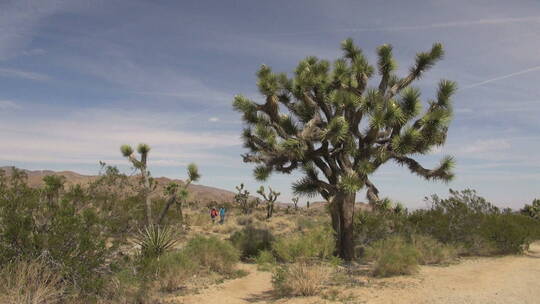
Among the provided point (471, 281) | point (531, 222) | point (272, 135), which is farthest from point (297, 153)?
point (531, 222)

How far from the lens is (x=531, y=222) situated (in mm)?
15734

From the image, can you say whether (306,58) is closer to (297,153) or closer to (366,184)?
(297,153)

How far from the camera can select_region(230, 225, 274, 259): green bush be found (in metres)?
13.3

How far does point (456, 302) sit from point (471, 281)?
222 centimetres

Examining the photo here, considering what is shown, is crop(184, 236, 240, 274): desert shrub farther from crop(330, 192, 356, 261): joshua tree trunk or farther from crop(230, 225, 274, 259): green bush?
crop(330, 192, 356, 261): joshua tree trunk

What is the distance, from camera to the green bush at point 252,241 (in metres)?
13.3

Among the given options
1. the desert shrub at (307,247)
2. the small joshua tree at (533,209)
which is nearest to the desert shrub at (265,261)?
the desert shrub at (307,247)

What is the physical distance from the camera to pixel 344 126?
36.8 feet

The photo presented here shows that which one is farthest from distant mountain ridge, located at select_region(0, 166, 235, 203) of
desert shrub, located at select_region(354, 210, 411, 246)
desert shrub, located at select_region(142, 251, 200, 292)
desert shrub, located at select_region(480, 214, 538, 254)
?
desert shrub, located at select_region(480, 214, 538, 254)

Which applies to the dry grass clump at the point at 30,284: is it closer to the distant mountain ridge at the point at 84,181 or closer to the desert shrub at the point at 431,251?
the distant mountain ridge at the point at 84,181

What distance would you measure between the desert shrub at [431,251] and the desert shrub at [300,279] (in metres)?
4.66

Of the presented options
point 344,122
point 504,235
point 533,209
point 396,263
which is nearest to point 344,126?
point 344,122

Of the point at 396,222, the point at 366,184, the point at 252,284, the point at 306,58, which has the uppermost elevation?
the point at 306,58

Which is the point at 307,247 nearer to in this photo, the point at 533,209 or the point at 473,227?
the point at 473,227
